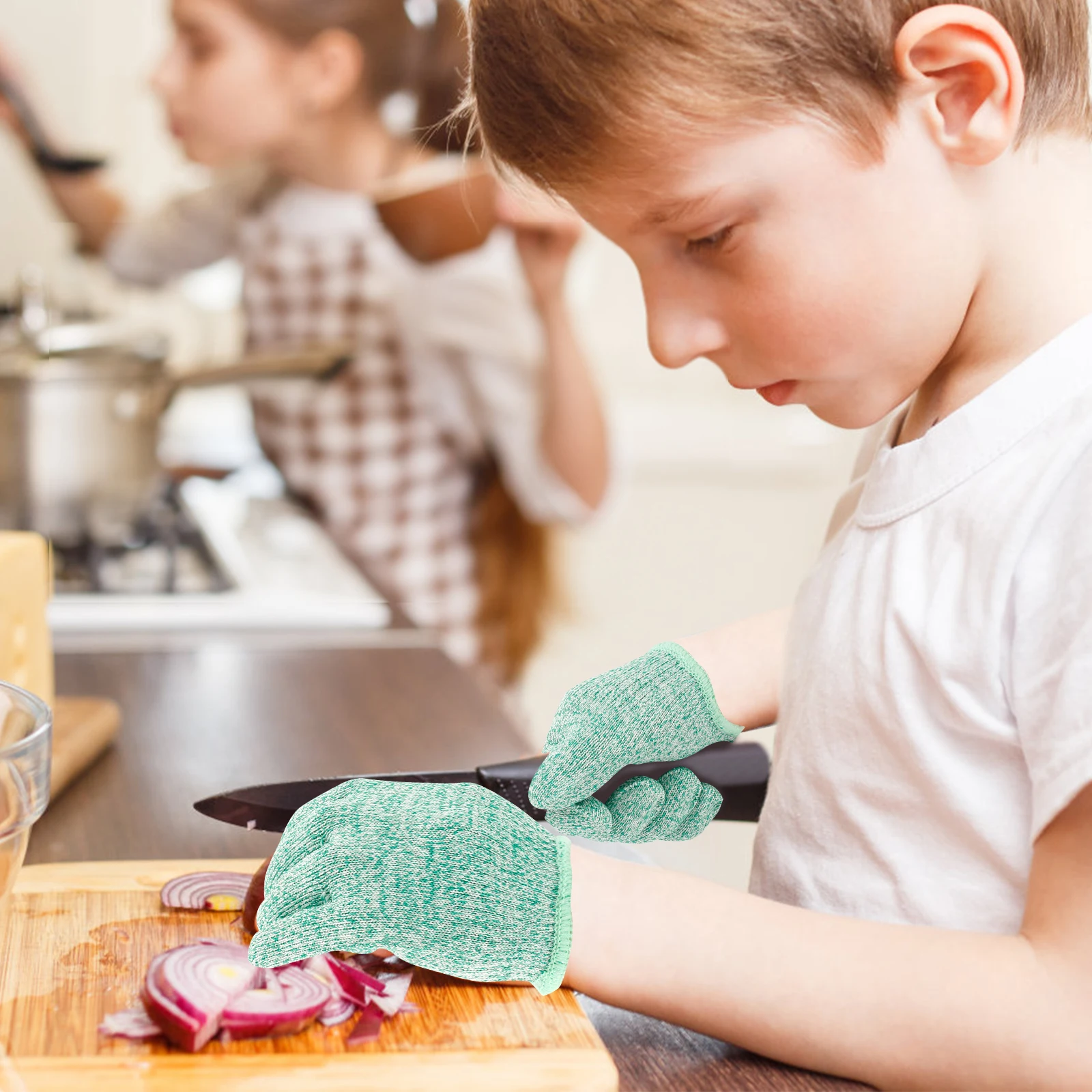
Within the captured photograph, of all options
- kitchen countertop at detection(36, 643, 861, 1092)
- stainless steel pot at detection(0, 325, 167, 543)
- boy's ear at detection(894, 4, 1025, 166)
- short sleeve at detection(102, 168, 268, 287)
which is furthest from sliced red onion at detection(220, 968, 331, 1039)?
short sleeve at detection(102, 168, 268, 287)

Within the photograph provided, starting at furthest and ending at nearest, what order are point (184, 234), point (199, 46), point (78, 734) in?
point (184, 234) < point (199, 46) < point (78, 734)

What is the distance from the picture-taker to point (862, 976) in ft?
1.38

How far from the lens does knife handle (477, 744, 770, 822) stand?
54 centimetres

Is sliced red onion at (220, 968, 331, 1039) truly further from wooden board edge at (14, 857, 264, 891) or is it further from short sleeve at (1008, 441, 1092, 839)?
short sleeve at (1008, 441, 1092, 839)

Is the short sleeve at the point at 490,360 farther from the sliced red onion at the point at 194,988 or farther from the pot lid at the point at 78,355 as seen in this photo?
the sliced red onion at the point at 194,988

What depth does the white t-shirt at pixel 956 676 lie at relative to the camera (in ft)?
1.33

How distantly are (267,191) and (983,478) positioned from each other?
4.47 feet

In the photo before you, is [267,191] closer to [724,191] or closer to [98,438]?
[98,438]

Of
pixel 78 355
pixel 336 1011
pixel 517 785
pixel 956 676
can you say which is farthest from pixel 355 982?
Result: pixel 78 355

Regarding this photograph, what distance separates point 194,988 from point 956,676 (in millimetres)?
268

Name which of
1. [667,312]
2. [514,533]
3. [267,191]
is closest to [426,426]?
[514,533]

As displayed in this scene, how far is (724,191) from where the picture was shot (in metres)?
0.45

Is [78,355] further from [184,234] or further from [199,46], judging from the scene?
[184,234]

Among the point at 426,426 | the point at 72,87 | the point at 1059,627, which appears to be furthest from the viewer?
the point at 72,87
